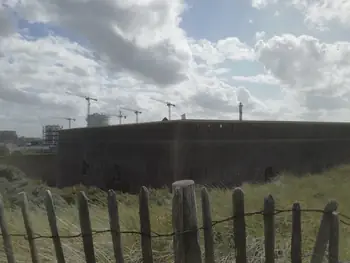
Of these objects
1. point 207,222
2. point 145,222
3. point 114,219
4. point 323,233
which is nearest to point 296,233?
point 323,233

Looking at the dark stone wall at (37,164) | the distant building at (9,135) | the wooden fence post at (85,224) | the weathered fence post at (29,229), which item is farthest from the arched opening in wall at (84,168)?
the distant building at (9,135)

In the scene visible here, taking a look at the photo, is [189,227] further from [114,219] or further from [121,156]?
[121,156]

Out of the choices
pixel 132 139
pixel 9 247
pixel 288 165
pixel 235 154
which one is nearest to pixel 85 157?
pixel 132 139

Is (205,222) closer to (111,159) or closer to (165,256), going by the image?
(165,256)

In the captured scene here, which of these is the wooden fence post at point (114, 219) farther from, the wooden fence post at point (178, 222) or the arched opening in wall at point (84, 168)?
the arched opening in wall at point (84, 168)

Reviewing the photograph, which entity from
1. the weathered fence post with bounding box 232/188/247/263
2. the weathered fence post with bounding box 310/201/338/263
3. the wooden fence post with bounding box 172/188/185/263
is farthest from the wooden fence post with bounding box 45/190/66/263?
the weathered fence post with bounding box 310/201/338/263

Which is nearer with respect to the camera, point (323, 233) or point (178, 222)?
point (178, 222)

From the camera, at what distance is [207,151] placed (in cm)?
1936

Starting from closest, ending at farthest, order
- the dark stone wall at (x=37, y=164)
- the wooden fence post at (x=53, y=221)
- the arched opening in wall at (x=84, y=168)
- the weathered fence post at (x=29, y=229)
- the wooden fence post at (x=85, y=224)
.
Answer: the wooden fence post at (x=85, y=224) → the wooden fence post at (x=53, y=221) → the weathered fence post at (x=29, y=229) → the arched opening in wall at (x=84, y=168) → the dark stone wall at (x=37, y=164)

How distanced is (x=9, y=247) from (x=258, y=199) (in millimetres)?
3776

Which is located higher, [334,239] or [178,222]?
[178,222]

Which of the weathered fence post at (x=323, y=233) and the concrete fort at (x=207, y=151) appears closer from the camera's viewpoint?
the weathered fence post at (x=323, y=233)

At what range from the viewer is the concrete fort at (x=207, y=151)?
1911 centimetres

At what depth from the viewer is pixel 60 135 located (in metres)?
32.2
